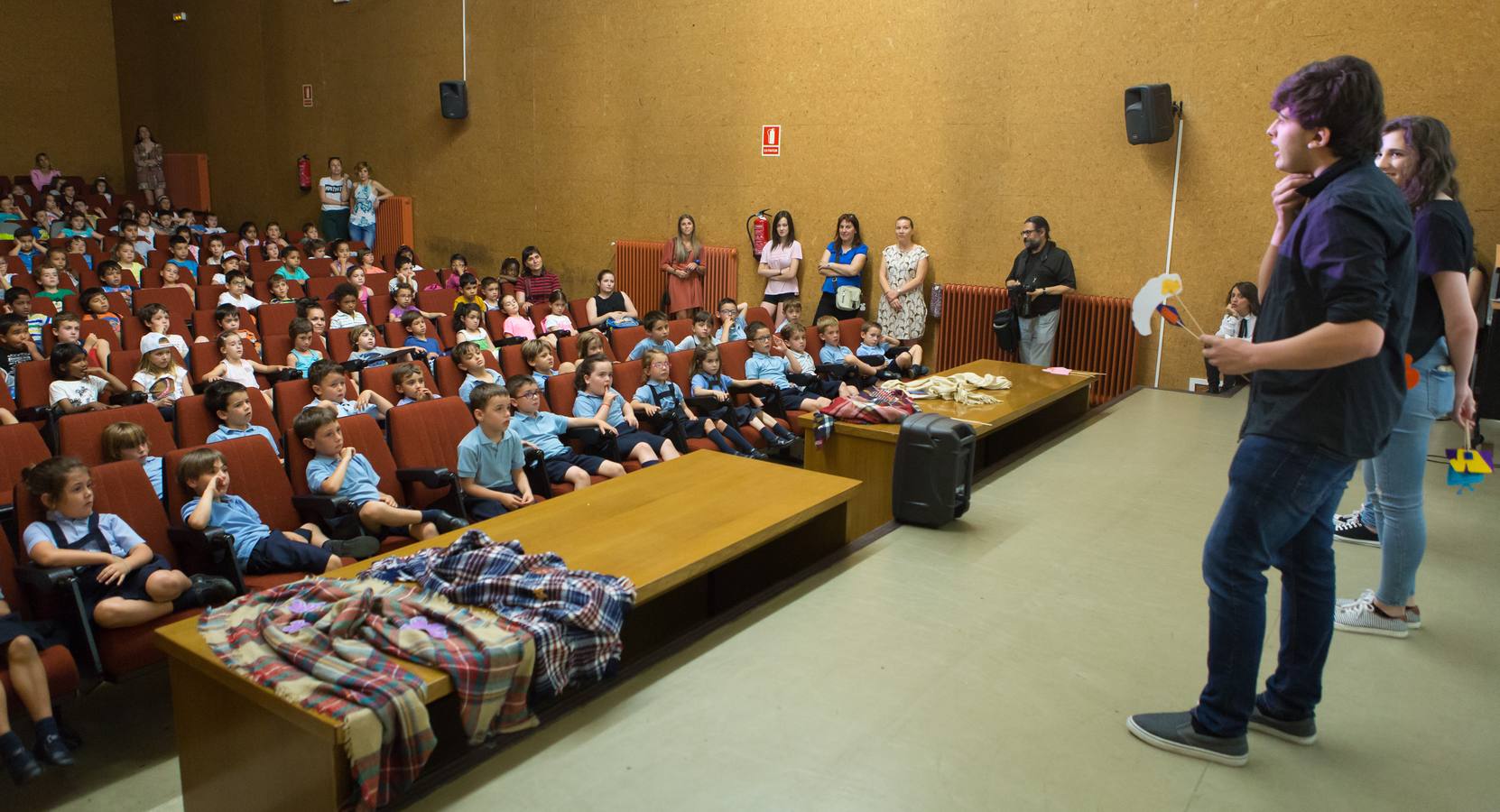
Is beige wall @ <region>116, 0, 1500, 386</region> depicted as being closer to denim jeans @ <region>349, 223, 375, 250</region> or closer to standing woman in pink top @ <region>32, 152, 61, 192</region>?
denim jeans @ <region>349, 223, 375, 250</region>

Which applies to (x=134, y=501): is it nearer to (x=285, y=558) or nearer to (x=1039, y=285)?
(x=285, y=558)

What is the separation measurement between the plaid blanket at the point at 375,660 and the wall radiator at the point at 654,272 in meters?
6.75

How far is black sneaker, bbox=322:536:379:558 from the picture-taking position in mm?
3412

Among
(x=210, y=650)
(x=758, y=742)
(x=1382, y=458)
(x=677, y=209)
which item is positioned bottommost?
(x=758, y=742)

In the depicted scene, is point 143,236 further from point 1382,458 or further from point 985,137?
point 1382,458

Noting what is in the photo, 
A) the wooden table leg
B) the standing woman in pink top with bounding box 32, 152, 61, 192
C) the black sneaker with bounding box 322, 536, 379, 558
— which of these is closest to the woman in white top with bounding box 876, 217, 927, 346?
the black sneaker with bounding box 322, 536, 379, 558

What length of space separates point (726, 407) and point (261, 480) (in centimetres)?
245

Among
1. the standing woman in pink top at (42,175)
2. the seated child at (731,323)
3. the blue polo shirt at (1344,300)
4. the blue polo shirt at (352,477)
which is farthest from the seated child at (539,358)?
the standing woman in pink top at (42,175)

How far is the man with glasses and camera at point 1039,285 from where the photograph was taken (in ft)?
23.5

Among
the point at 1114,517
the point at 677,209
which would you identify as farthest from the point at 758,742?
the point at 677,209

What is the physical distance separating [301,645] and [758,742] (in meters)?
0.97

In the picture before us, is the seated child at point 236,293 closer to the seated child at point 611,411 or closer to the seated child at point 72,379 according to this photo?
the seated child at point 72,379

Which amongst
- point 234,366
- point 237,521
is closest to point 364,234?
point 234,366

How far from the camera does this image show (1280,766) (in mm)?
2229
